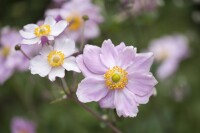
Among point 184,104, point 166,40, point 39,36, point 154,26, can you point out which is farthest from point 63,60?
point 154,26

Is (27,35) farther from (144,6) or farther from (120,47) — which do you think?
(144,6)

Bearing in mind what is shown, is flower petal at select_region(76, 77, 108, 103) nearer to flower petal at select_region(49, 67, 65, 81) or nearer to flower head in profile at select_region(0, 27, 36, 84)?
flower petal at select_region(49, 67, 65, 81)

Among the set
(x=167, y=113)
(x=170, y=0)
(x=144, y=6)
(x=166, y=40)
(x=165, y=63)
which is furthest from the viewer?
(x=170, y=0)

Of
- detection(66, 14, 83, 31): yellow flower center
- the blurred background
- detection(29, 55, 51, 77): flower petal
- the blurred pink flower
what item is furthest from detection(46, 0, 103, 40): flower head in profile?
detection(29, 55, 51, 77): flower petal

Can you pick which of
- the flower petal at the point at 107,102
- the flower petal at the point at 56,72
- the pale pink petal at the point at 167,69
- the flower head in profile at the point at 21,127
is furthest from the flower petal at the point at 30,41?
the pale pink petal at the point at 167,69

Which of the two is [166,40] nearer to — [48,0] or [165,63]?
[165,63]

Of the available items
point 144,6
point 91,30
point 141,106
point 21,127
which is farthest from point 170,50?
Answer: point 21,127
